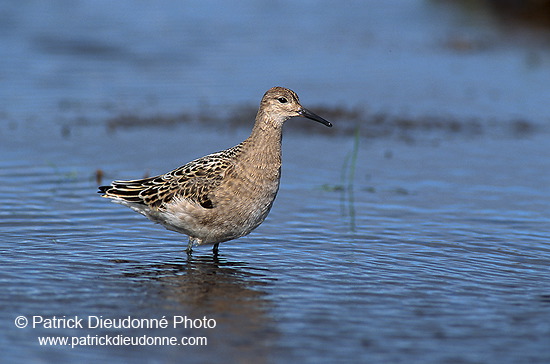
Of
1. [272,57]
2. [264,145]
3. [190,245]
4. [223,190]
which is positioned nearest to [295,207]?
[264,145]

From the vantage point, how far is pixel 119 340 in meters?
7.43

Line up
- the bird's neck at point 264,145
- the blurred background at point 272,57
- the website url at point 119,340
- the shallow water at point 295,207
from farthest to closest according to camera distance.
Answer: the blurred background at point 272,57 → the bird's neck at point 264,145 → the shallow water at point 295,207 → the website url at point 119,340

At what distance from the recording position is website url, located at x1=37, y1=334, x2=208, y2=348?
289 inches

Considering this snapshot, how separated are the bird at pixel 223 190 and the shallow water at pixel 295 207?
0.41m

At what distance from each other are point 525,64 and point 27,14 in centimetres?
1303

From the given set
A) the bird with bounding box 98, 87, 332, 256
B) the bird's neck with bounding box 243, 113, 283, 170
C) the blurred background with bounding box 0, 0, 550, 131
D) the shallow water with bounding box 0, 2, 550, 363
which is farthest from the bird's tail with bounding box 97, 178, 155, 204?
the blurred background with bounding box 0, 0, 550, 131

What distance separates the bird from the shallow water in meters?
0.41

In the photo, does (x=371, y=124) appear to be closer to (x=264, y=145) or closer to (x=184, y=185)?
(x=264, y=145)

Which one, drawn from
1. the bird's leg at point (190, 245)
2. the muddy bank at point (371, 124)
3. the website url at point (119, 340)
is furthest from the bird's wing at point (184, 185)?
the muddy bank at point (371, 124)

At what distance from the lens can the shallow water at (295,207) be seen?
7.75 meters

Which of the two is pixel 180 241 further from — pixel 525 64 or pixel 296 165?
pixel 525 64

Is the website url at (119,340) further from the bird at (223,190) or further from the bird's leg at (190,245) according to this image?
the bird's leg at (190,245)

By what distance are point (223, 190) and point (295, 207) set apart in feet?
7.90

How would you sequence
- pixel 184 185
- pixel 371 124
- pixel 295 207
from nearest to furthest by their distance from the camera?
pixel 184 185, pixel 295 207, pixel 371 124
